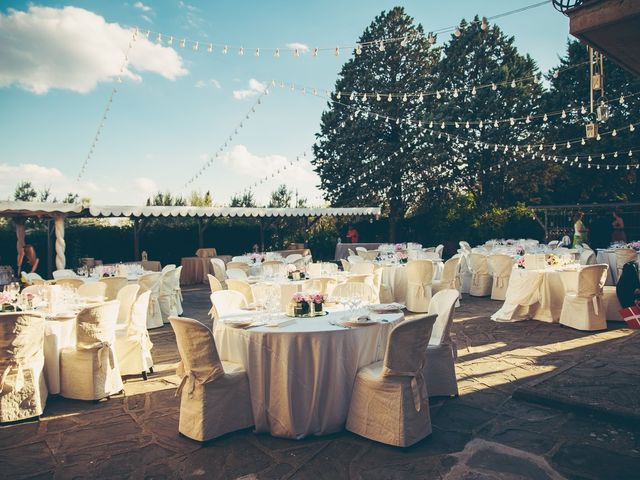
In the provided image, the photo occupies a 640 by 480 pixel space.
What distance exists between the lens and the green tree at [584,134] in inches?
780

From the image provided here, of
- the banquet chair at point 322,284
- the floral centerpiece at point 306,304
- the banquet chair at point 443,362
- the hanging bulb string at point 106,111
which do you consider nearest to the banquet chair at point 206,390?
the floral centerpiece at point 306,304

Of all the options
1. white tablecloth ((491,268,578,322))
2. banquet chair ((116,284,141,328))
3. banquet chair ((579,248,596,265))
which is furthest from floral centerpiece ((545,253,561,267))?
banquet chair ((116,284,141,328))

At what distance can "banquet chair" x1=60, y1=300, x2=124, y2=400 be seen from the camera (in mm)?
4418

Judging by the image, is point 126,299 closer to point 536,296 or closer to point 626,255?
point 536,296

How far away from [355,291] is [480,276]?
20.8 feet

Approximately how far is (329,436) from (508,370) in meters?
2.48

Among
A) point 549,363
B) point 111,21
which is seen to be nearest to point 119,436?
point 549,363

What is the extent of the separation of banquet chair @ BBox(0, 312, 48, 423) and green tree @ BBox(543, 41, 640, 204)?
21231mm

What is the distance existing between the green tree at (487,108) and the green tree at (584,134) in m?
1.01

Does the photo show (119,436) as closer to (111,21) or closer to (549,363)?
(549,363)

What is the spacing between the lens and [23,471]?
3199mm

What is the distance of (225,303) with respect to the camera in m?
4.70

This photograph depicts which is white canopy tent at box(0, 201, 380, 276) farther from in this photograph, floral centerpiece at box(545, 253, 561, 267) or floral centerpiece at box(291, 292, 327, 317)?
floral centerpiece at box(545, 253, 561, 267)

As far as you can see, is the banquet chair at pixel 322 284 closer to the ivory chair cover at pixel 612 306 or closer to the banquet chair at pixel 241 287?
the banquet chair at pixel 241 287
